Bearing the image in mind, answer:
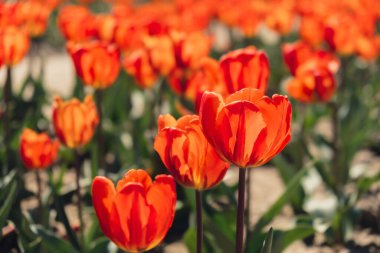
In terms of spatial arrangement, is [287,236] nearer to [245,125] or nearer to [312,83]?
[312,83]

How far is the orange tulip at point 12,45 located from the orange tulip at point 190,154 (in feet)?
5.59

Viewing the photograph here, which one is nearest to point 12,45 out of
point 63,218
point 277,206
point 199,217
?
point 63,218

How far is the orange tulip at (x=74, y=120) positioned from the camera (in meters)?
2.69

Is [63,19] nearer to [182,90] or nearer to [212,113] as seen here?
[182,90]

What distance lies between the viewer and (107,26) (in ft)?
13.8

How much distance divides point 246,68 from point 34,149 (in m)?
1.04

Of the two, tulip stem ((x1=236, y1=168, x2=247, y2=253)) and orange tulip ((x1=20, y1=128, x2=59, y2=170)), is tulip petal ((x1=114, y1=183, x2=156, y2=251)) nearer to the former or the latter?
tulip stem ((x1=236, y1=168, x2=247, y2=253))

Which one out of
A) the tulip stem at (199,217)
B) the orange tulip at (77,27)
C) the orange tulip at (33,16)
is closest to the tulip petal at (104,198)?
the tulip stem at (199,217)

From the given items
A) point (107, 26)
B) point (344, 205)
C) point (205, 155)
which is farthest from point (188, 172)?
Result: point (107, 26)

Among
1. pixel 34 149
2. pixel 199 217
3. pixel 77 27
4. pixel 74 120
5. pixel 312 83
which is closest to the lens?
pixel 199 217

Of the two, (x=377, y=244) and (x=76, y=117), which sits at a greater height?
(x=76, y=117)

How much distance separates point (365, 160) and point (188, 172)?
9.96ft

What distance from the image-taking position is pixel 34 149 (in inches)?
112

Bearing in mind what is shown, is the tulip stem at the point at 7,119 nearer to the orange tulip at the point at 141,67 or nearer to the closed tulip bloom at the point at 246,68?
the orange tulip at the point at 141,67
